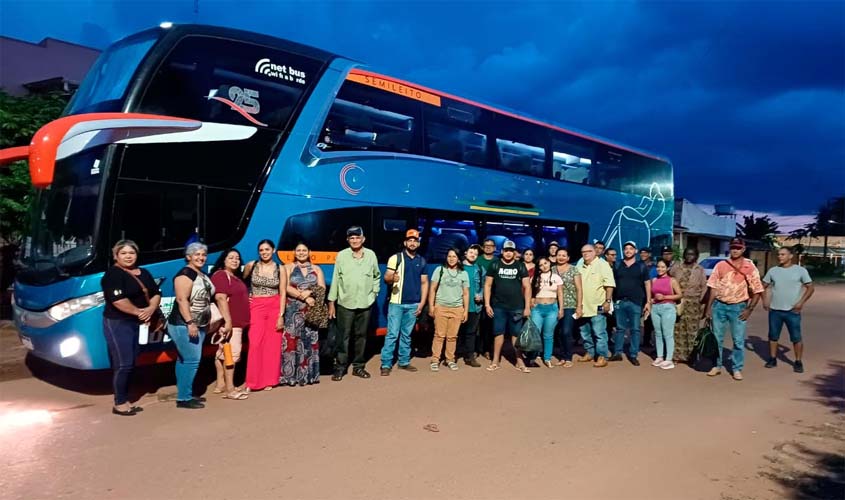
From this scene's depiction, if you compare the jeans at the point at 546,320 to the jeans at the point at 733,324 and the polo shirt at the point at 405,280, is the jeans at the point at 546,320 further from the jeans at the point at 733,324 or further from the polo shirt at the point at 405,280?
the jeans at the point at 733,324

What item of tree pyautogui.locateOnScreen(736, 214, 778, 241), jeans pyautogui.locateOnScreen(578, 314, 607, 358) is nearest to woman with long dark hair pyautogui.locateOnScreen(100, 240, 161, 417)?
jeans pyautogui.locateOnScreen(578, 314, 607, 358)

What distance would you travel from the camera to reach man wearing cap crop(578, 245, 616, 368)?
750cm

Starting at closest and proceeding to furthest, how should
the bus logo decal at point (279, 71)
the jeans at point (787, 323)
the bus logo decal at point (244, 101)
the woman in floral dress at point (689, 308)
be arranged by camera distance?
the bus logo decal at point (244, 101) < the bus logo decal at point (279, 71) < the jeans at point (787, 323) < the woman in floral dress at point (689, 308)

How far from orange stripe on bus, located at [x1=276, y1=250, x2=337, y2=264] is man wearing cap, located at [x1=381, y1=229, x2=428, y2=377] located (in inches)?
28.6

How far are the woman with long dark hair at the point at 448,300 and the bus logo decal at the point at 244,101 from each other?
284cm

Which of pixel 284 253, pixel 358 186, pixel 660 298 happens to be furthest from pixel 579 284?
pixel 284 253

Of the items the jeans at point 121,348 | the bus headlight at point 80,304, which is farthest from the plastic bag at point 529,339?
the bus headlight at point 80,304

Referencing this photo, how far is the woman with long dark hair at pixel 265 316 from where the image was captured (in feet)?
19.1

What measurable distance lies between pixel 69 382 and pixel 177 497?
3657 millimetres

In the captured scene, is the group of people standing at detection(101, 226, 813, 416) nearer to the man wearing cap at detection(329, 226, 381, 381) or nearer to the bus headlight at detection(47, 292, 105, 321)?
the man wearing cap at detection(329, 226, 381, 381)

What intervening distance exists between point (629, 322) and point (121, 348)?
251 inches

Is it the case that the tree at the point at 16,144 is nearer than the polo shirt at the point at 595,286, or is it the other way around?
the polo shirt at the point at 595,286

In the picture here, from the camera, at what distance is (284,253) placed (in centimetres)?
638

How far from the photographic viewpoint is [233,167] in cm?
600
